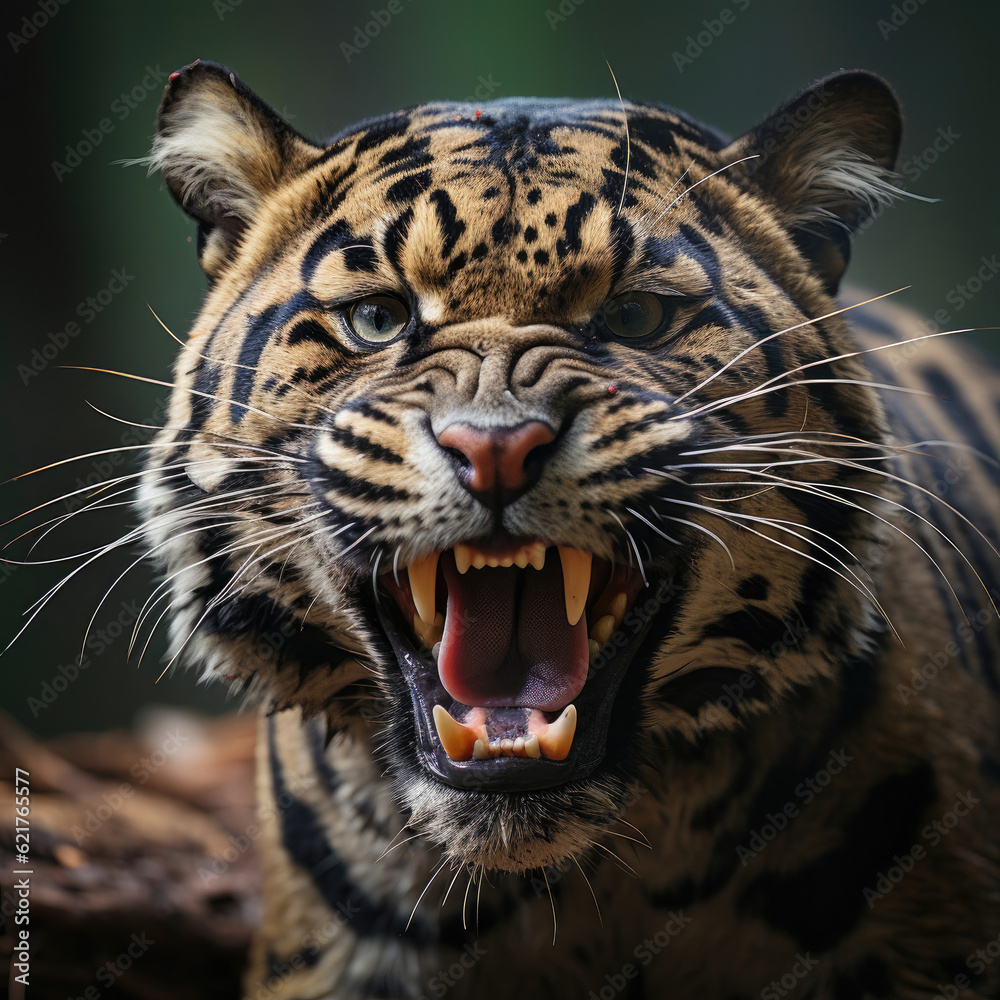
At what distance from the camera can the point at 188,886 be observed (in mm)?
A: 2543

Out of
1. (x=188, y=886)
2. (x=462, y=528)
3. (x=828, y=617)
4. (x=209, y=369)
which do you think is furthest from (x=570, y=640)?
(x=188, y=886)

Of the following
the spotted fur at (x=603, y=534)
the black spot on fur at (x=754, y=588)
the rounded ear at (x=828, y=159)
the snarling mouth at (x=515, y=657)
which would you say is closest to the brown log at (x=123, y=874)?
the spotted fur at (x=603, y=534)

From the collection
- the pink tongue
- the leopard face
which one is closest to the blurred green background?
the leopard face

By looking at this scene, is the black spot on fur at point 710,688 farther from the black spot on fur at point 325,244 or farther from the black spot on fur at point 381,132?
the black spot on fur at point 381,132

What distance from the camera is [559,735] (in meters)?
1.29

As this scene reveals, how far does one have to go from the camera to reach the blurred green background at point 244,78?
2.77 m

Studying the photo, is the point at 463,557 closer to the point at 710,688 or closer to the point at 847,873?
the point at 710,688

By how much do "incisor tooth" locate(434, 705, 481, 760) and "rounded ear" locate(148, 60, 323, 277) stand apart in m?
1.04

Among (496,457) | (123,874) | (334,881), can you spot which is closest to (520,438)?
(496,457)

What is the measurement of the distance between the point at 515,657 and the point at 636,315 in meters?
0.60

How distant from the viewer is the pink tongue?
136cm

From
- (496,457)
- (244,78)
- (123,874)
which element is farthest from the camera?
(244,78)

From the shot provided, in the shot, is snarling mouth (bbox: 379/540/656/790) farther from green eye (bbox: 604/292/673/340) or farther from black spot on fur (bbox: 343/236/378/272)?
black spot on fur (bbox: 343/236/378/272)

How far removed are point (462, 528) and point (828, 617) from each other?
741 millimetres
